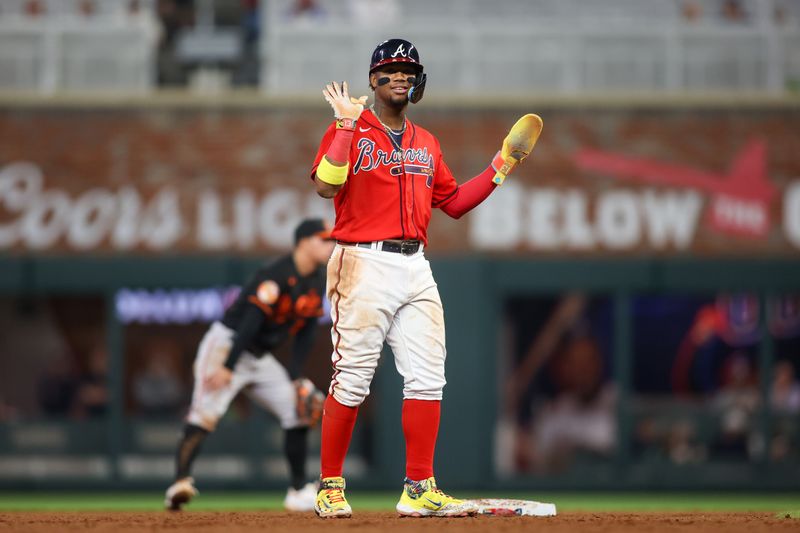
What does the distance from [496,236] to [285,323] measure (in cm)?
598

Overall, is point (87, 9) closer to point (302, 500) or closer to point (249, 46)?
point (249, 46)

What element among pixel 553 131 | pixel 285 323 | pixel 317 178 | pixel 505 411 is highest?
pixel 553 131

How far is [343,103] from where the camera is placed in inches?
253

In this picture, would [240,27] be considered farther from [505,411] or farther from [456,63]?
[505,411]

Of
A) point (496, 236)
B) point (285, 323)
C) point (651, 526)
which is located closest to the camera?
point (651, 526)

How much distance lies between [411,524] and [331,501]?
588 millimetres

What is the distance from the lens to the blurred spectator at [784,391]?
48.4 ft

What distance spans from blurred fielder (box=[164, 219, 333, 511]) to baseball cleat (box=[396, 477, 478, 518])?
2508mm

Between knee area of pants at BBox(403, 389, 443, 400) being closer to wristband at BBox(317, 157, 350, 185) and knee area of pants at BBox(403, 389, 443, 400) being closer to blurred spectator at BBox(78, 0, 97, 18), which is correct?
wristband at BBox(317, 157, 350, 185)

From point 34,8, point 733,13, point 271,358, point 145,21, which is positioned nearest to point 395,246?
point 271,358

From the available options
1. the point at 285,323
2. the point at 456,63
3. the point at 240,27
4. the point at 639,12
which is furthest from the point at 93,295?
the point at 639,12

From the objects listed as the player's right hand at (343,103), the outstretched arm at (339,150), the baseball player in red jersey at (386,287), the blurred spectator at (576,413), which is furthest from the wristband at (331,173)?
the blurred spectator at (576,413)

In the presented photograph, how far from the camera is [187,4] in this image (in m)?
→ 16.5

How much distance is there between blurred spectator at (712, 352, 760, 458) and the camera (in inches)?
579
